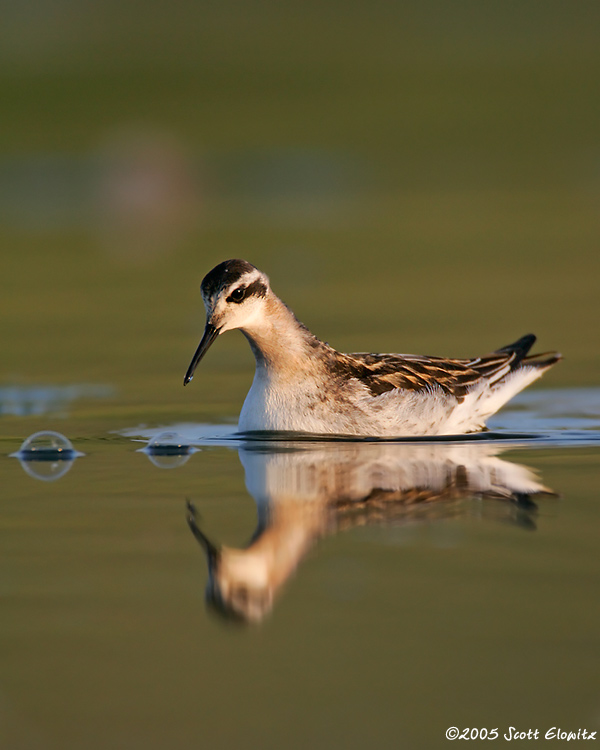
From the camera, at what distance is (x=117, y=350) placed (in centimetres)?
1186

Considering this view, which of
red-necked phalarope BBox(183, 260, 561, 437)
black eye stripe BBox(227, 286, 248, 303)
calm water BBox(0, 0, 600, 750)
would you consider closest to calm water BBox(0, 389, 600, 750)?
calm water BBox(0, 0, 600, 750)

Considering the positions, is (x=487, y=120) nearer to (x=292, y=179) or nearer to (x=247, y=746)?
(x=292, y=179)

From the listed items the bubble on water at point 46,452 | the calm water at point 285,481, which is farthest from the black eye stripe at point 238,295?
the bubble on water at point 46,452

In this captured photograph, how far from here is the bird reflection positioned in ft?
18.9

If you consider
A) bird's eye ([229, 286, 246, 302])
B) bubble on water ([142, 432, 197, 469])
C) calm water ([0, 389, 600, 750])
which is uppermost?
bird's eye ([229, 286, 246, 302])

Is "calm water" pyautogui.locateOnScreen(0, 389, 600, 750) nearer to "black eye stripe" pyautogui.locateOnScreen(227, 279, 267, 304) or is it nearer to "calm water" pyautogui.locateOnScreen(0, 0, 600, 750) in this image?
"calm water" pyautogui.locateOnScreen(0, 0, 600, 750)

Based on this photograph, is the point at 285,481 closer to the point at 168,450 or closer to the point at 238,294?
the point at 168,450

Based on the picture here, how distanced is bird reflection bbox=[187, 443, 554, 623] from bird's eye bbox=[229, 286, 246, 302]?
0.99m

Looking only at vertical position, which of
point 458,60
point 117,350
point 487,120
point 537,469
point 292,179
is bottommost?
point 537,469

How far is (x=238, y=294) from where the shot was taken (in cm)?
870

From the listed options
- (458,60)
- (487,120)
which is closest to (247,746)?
(487,120)

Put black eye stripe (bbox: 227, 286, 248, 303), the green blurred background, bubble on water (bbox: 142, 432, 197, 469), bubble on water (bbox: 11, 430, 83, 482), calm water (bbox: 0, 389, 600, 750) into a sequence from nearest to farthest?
1. calm water (bbox: 0, 389, 600, 750)
2. bubble on water (bbox: 11, 430, 83, 482)
3. bubble on water (bbox: 142, 432, 197, 469)
4. black eye stripe (bbox: 227, 286, 248, 303)
5. the green blurred background

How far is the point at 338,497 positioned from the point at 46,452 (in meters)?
2.20

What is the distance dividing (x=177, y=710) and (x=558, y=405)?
5.95m
